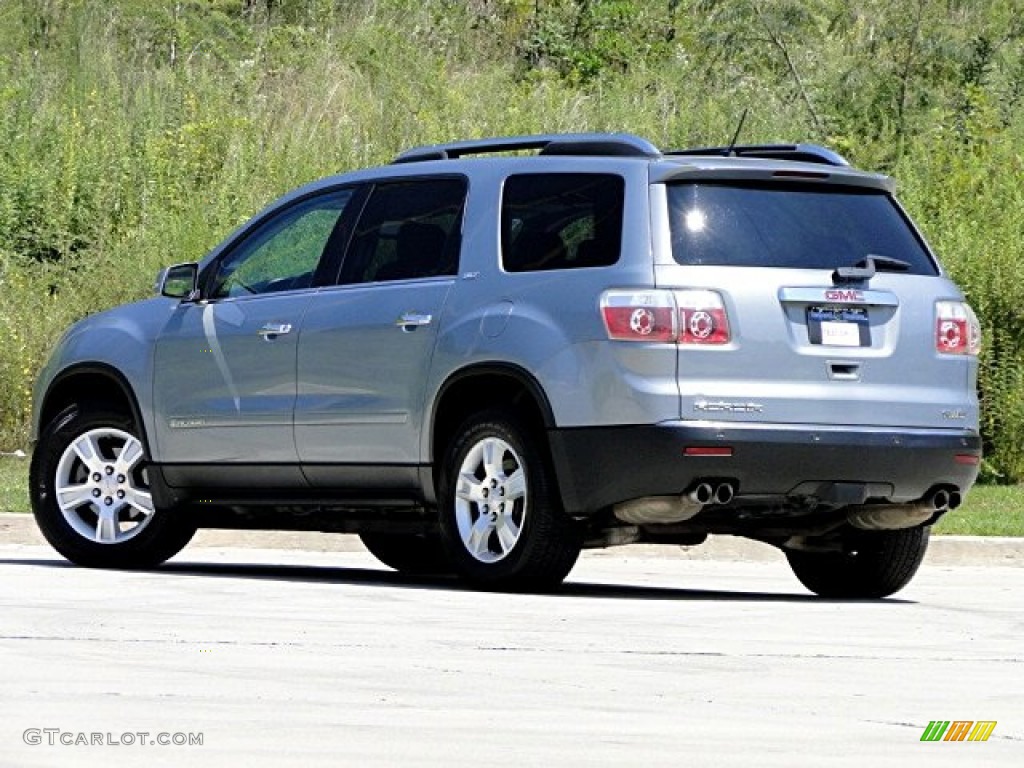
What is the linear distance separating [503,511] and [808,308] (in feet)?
5.40

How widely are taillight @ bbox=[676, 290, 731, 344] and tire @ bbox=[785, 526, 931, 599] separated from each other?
1722mm

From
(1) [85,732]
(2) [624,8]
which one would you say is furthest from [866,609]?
(2) [624,8]

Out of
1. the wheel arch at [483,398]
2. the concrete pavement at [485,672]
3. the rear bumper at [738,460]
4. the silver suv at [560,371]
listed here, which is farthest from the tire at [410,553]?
the rear bumper at [738,460]

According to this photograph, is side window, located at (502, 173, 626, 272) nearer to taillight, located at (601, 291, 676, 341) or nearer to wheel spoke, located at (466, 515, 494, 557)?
taillight, located at (601, 291, 676, 341)

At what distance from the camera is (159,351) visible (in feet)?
41.9

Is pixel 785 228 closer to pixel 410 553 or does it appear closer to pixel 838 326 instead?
pixel 838 326

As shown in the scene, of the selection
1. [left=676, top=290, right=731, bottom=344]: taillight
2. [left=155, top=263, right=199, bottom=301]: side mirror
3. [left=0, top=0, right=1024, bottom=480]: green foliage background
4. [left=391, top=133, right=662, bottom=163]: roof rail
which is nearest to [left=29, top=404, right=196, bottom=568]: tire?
[left=155, top=263, right=199, bottom=301]: side mirror

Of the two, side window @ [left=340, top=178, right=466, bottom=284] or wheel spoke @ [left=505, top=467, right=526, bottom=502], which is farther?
side window @ [left=340, top=178, right=466, bottom=284]

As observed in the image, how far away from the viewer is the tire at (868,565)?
12031 millimetres

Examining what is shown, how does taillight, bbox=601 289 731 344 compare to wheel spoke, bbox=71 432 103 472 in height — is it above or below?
above

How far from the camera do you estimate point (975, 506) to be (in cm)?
1864

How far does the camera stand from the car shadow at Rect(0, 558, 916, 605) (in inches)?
468

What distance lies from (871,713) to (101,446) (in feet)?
21.9

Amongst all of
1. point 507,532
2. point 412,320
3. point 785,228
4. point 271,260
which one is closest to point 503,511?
point 507,532
